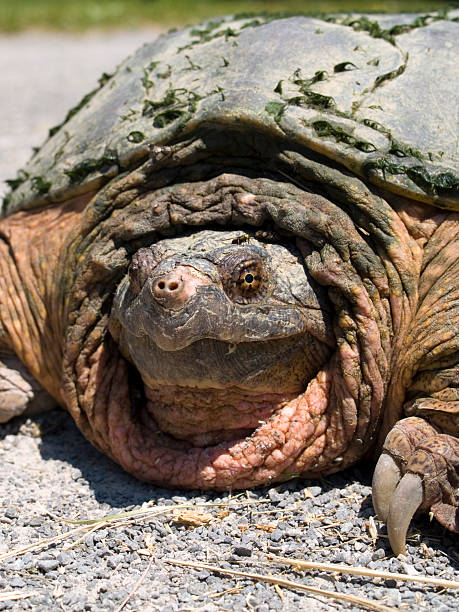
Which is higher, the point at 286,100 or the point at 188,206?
the point at 286,100

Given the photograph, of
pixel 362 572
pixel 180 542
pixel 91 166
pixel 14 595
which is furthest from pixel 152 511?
pixel 91 166

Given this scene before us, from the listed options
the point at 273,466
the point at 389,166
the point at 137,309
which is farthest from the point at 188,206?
the point at 273,466

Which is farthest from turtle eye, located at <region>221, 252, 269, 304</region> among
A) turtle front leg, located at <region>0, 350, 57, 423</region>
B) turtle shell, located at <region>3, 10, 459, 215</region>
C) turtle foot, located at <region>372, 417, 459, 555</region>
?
turtle front leg, located at <region>0, 350, 57, 423</region>

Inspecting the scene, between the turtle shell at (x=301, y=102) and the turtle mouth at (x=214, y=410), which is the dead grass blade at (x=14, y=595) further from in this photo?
the turtle shell at (x=301, y=102)

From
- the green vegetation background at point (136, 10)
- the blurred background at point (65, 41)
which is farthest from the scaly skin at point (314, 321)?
the green vegetation background at point (136, 10)

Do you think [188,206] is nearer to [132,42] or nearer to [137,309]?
[137,309]

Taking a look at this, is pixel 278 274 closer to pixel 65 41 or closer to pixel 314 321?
pixel 314 321

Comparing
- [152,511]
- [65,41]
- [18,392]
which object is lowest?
[152,511]
